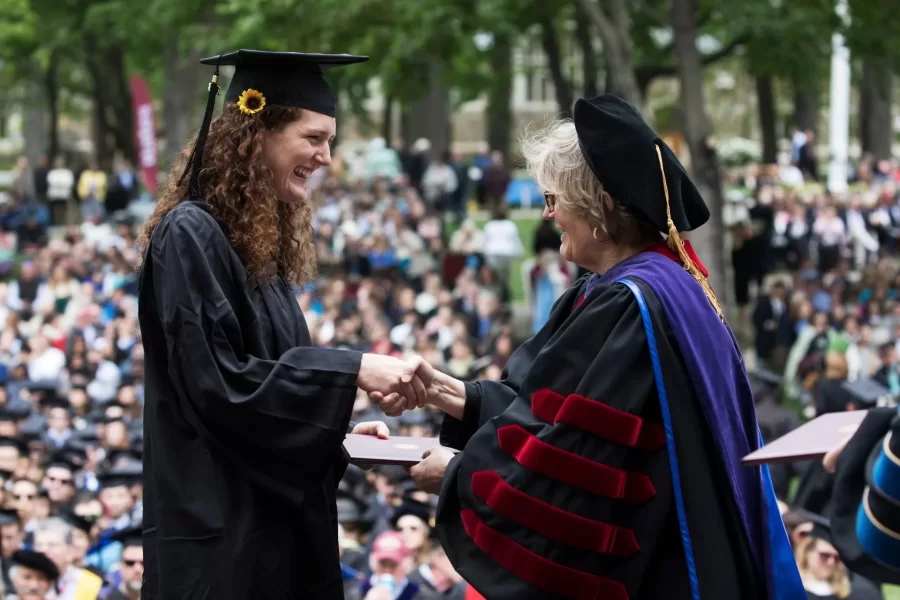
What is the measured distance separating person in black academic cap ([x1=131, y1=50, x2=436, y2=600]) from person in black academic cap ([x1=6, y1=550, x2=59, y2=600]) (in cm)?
462

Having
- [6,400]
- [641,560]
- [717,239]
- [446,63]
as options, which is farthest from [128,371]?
[641,560]

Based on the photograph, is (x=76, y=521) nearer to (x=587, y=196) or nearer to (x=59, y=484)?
(x=59, y=484)

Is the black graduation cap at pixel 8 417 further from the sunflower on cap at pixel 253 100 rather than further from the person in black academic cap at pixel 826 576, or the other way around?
the sunflower on cap at pixel 253 100

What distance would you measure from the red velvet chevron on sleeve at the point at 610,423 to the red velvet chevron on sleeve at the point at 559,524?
0.71ft

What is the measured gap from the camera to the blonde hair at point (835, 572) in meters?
7.71

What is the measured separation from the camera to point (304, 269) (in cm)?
421

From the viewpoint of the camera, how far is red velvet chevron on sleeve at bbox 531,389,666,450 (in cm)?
346

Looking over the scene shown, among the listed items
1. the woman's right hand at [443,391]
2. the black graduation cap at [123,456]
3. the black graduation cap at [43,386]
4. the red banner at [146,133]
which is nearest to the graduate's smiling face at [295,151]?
the woman's right hand at [443,391]

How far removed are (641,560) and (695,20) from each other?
13.0 meters

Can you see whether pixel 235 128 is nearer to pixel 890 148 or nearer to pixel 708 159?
pixel 708 159

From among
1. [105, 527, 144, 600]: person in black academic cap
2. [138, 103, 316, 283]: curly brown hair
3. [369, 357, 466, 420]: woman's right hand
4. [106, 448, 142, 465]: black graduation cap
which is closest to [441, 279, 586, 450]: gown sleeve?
[369, 357, 466, 420]: woman's right hand

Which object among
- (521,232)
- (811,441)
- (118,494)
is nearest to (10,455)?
(118,494)

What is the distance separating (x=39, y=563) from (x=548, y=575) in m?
5.48

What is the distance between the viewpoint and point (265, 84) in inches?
155
